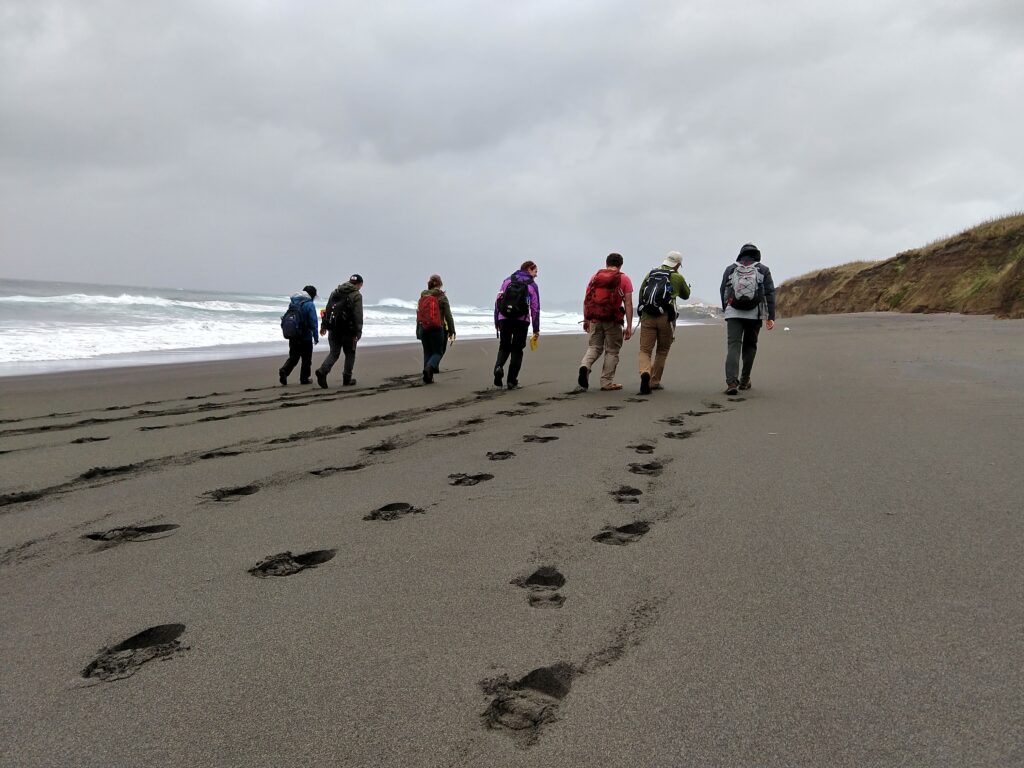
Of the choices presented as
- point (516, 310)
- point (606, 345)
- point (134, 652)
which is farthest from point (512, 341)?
point (134, 652)

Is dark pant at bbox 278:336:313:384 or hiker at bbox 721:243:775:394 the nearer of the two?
hiker at bbox 721:243:775:394

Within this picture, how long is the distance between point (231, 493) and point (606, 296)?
5.30 metres

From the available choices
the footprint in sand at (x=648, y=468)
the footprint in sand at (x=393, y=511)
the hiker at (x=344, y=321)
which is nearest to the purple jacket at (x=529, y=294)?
the hiker at (x=344, y=321)

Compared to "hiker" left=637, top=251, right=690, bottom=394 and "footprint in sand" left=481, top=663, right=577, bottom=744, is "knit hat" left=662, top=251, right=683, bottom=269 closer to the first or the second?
"hiker" left=637, top=251, right=690, bottom=394

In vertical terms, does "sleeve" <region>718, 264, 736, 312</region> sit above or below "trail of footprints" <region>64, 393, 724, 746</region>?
above

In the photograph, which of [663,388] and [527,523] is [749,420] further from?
[527,523]

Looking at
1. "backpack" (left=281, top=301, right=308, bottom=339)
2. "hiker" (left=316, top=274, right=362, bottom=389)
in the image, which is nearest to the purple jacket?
"hiker" (left=316, top=274, right=362, bottom=389)

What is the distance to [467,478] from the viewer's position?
165 inches

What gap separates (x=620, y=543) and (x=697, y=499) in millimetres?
793

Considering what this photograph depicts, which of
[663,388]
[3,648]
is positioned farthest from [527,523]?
[663,388]

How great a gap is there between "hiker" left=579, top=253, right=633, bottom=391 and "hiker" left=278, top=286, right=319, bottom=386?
4100mm

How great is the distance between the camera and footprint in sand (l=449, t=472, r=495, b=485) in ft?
13.4

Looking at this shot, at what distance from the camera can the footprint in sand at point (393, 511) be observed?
3451 mm

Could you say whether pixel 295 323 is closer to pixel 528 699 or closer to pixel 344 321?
pixel 344 321
